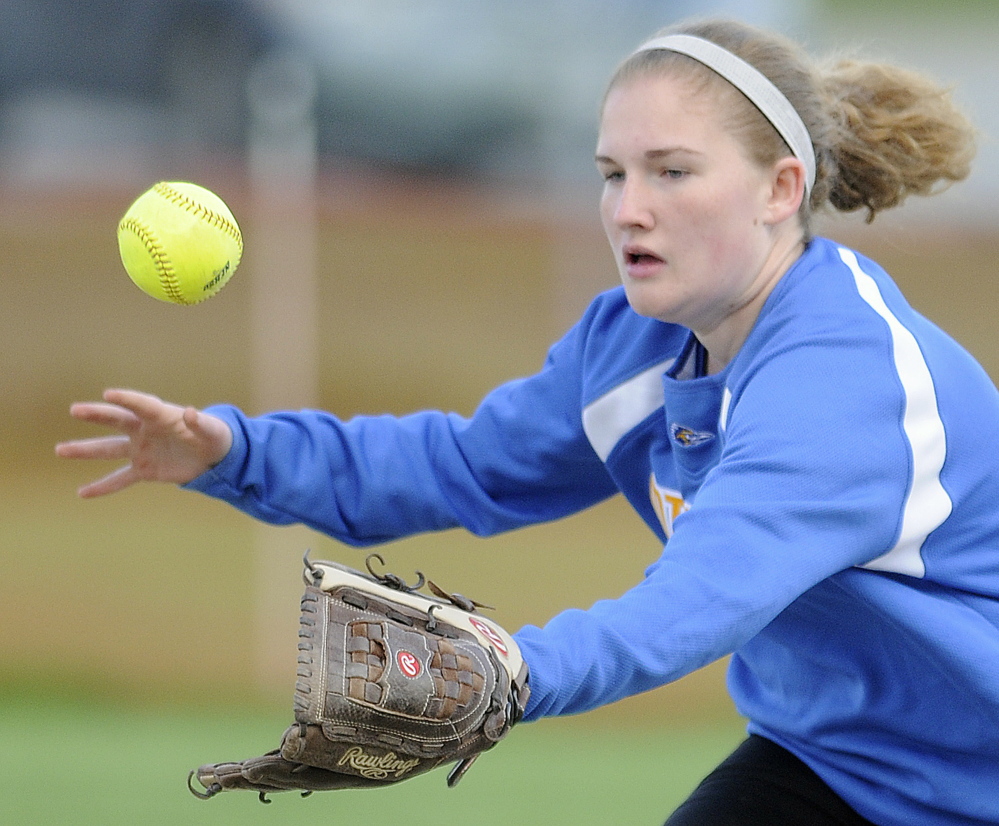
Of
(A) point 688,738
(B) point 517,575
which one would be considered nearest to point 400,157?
(B) point 517,575

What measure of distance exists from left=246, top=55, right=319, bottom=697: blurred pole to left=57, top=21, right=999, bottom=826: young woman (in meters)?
3.99

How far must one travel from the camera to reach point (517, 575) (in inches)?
339

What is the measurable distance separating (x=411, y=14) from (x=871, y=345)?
46.4ft

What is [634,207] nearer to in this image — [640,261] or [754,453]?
[640,261]

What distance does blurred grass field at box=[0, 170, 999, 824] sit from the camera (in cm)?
526

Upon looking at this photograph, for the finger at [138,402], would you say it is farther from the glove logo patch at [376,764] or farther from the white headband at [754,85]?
the white headband at [754,85]

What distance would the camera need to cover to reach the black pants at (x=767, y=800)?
2371 mm

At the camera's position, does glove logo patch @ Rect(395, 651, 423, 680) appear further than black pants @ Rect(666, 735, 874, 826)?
No

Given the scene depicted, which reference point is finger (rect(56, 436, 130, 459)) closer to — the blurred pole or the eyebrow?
the eyebrow

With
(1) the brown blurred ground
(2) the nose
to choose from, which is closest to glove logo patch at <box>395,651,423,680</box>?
(2) the nose

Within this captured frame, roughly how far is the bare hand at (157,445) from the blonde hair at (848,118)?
1.00 m

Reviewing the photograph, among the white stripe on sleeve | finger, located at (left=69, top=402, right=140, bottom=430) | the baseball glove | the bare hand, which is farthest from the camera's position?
the bare hand

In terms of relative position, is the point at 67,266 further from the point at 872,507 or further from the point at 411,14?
the point at 872,507

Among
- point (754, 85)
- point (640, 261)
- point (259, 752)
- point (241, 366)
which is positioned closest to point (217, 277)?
point (640, 261)
